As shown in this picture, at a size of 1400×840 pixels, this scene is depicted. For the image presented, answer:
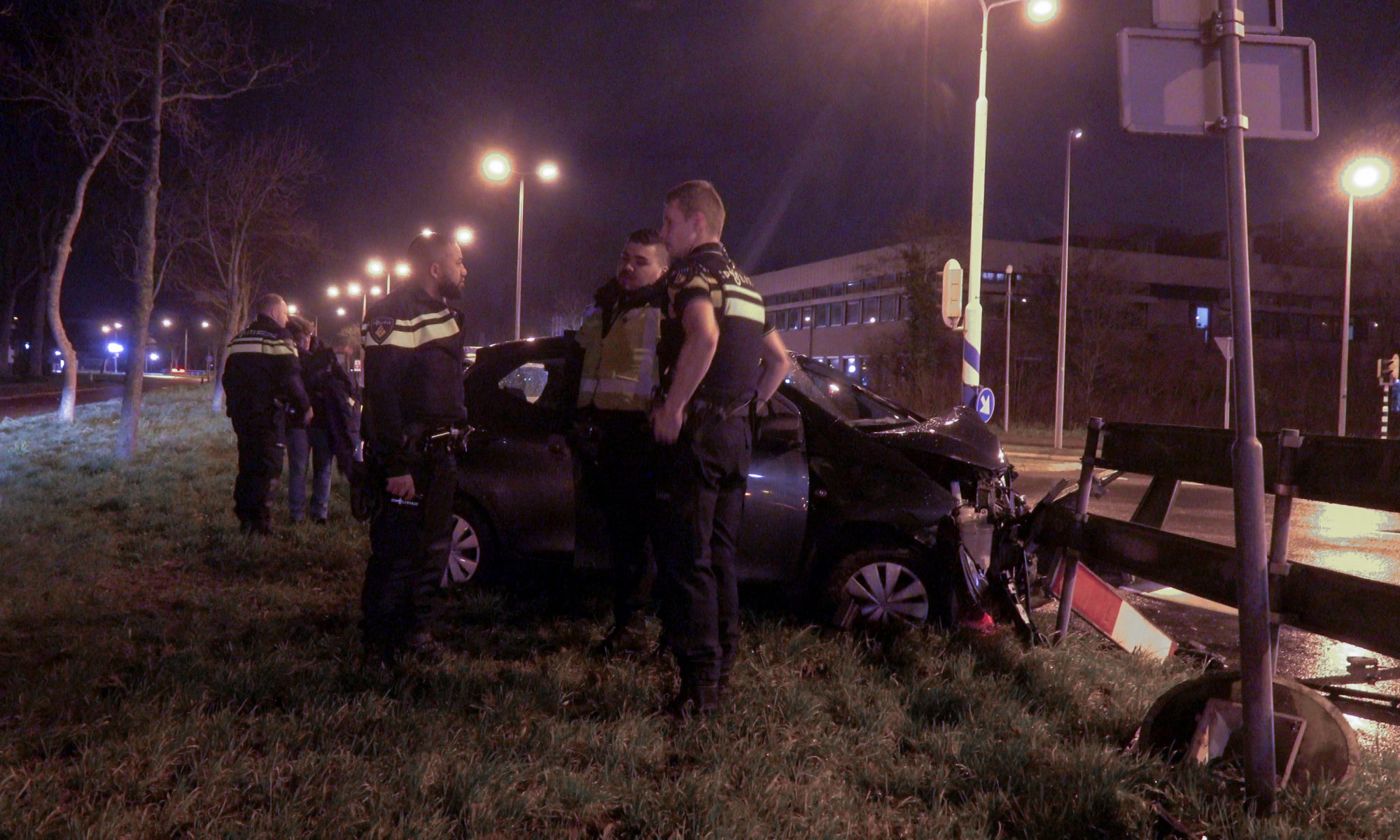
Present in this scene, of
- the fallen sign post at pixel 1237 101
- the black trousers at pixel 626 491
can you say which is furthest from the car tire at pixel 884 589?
the fallen sign post at pixel 1237 101

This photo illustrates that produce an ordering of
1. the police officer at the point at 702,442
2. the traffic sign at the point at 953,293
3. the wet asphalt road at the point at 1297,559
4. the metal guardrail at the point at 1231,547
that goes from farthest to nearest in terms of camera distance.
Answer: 1. the traffic sign at the point at 953,293
2. the wet asphalt road at the point at 1297,559
3. the police officer at the point at 702,442
4. the metal guardrail at the point at 1231,547

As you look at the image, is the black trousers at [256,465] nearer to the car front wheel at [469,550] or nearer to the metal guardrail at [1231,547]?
the car front wheel at [469,550]

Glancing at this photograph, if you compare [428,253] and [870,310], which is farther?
[870,310]

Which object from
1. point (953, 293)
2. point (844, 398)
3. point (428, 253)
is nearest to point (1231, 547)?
point (844, 398)

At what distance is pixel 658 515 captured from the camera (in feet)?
12.0

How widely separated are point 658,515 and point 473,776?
1165 mm

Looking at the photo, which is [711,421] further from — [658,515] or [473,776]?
[473,776]

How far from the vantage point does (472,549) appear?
5.54 m

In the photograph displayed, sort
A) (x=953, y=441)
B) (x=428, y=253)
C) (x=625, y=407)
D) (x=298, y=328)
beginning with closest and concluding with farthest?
(x=625, y=407) → (x=428, y=253) → (x=953, y=441) → (x=298, y=328)

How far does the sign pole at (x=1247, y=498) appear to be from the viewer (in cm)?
286

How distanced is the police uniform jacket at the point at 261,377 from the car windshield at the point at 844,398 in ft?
12.6

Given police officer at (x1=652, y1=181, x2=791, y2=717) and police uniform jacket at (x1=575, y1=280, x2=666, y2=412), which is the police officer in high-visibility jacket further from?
police officer at (x1=652, y1=181, x2=791, y2=717)

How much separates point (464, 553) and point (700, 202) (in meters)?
2.77

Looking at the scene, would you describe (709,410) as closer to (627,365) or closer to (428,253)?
(627,365)
